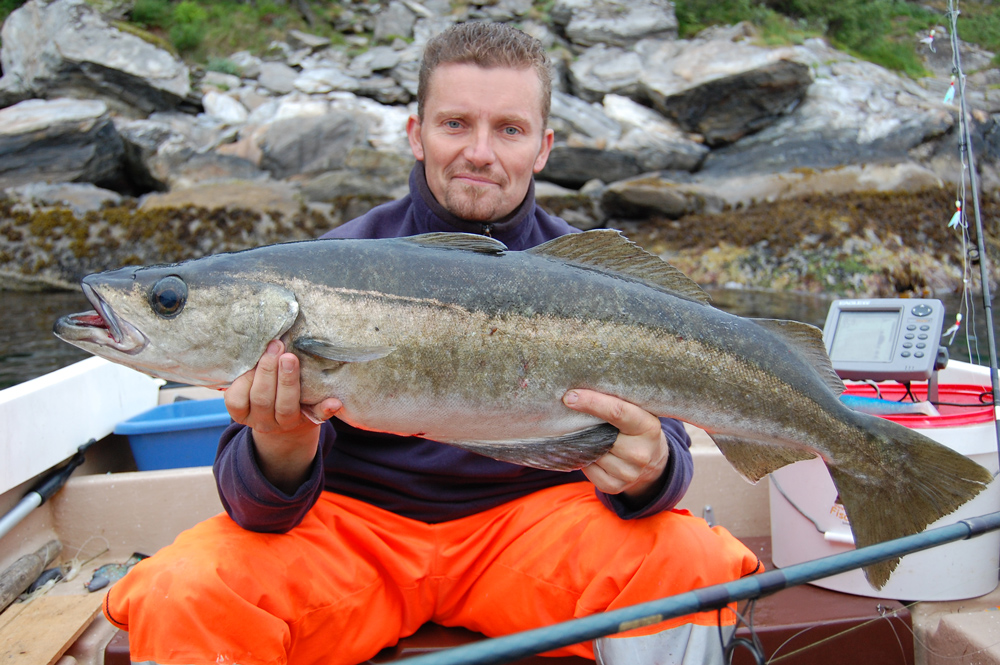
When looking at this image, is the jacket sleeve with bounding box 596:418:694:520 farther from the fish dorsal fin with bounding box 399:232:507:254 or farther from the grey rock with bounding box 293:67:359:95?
the grey rock with bounding box 293:67:359:95

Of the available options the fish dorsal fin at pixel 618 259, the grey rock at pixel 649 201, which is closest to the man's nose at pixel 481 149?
the fish dorsal fin at pixel 618 259

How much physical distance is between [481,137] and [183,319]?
4.97ft

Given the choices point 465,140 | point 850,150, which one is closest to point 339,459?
point 465,140

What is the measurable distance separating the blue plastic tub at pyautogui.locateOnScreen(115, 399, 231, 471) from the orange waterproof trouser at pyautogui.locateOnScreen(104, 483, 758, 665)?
6.66 ft

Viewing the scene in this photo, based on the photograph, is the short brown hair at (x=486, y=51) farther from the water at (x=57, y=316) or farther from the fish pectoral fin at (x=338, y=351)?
the water at (x=57, y=316)

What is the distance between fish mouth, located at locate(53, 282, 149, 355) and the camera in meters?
2.02

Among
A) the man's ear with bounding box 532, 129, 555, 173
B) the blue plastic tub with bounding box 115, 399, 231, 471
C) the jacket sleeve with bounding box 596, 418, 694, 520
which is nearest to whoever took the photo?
the jacket sleeve with bounding box 596, 418, 694, 520

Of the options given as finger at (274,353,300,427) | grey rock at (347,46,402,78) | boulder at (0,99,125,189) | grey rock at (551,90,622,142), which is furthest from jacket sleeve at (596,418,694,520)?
grey rock at (347,46,402,78)

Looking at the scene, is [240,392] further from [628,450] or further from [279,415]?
[628,450]

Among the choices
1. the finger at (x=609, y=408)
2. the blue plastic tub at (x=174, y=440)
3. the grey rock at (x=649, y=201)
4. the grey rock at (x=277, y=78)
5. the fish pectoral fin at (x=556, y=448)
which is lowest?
the grey rock at (x=649, y=201)

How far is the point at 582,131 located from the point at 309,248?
21844 mm

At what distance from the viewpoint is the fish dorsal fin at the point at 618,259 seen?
2316 millimetres

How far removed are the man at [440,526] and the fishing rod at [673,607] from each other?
640 mm

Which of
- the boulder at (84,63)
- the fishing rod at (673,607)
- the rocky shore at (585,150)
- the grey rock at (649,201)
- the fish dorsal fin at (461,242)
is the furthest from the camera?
the boulder at (84,63)
